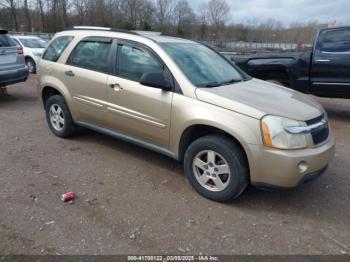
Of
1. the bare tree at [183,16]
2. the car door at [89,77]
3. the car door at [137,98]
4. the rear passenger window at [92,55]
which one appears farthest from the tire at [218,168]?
the bare tree at [183,16]

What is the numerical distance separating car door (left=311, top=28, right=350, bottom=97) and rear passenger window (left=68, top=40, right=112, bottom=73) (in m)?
4.79

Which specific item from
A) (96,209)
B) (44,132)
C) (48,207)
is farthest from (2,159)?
(96,209)

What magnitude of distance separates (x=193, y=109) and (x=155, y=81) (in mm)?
544

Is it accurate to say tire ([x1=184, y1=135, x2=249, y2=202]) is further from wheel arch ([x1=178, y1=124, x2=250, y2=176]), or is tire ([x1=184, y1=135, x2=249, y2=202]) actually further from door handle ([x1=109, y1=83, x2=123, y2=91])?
door handle ([x1=109, y1=83, x2=123, y2=91])

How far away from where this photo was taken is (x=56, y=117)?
537cm

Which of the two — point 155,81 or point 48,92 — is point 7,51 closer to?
point 48,92

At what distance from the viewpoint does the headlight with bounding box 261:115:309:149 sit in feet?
10.0

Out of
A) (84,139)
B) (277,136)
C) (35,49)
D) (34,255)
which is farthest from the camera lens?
(35,49)

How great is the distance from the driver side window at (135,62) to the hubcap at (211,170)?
118 cm

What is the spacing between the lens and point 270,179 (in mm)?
3158

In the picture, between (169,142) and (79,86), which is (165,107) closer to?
(169,142)

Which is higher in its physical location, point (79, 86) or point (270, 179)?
point (79, 86)

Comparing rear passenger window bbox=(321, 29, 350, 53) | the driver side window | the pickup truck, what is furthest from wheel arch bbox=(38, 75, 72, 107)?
rear passenger window bbox=(321, 29, 350, 53)

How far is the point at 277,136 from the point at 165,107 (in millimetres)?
1311
